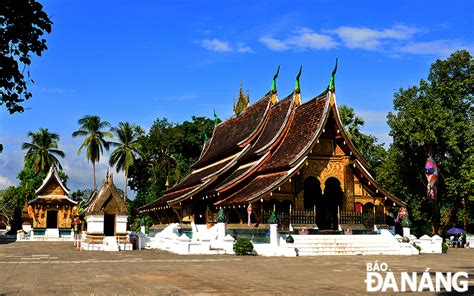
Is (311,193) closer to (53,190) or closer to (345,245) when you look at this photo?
(345,245)

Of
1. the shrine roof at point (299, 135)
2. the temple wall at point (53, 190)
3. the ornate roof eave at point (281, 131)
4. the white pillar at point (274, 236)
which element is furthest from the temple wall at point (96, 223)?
the temple wall at point (53, 190)

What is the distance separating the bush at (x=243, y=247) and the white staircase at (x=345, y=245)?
1778mm

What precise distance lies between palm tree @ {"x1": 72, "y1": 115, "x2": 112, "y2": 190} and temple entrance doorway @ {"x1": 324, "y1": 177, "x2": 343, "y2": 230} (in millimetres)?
35589

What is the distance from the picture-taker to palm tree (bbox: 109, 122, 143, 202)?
5697cm

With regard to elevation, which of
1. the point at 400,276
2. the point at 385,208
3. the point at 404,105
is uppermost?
the point at 404,105

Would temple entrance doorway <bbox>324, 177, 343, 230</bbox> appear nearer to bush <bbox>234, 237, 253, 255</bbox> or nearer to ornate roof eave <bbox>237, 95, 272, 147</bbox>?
ornate roof eave <bbox>237, 95, 272, 147</bbox>

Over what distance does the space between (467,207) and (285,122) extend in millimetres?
16550

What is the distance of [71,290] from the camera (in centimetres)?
1006

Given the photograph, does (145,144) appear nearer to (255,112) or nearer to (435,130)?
(255,112)

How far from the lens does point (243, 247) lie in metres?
21.7

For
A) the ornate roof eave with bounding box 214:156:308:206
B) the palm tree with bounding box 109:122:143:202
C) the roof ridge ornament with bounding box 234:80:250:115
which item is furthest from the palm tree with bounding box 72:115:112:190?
the ornate roof eave with bounding box 214:156:308:206

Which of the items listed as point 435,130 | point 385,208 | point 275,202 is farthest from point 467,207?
point 275,202

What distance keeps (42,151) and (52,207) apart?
12992 mm

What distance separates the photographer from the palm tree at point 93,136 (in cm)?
5772
